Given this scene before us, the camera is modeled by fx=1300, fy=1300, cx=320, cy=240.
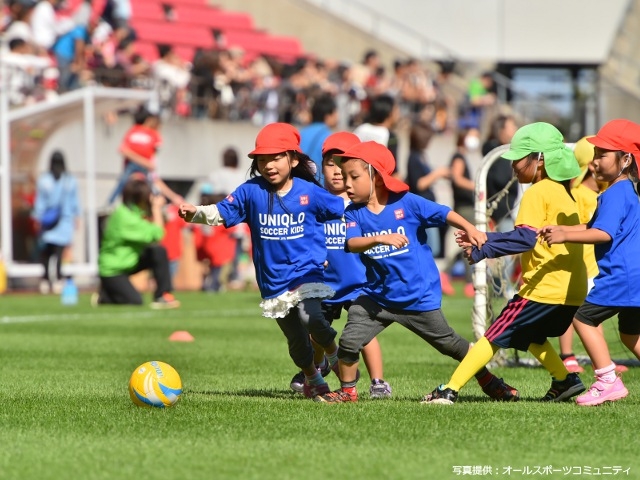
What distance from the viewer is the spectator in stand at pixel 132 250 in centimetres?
1767

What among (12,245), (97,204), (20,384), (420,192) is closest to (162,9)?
(97,204)

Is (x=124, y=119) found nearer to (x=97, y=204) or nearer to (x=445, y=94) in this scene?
(x=97, y=204)

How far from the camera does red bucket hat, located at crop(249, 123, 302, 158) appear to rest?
25.9 ft

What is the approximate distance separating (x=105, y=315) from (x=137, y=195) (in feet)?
7.37

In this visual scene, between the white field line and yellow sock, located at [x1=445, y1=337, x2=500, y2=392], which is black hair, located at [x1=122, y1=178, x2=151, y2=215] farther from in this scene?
yellow sock, located at [x1=445, y1=337, x2=500, y2=392]

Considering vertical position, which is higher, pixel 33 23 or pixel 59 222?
pixel 33 23

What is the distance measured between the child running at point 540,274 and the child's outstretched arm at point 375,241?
2.32 feet

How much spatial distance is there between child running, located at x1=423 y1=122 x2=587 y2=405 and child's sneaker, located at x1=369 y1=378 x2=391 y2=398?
668 millimetres

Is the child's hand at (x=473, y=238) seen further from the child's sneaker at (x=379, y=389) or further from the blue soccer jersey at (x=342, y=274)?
the blue soccer jersey at (x=342, y=274)

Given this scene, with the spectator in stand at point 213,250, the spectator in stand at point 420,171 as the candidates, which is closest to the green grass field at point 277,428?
the spectator in stand at point 420,171

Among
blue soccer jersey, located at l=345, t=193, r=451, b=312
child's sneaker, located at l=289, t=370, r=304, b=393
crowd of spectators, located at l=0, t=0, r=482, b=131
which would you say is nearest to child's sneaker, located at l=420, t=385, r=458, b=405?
blue soccer jersey, located at l=345, t=193, r=451, b=312

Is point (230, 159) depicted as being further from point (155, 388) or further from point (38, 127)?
point (155, 388)

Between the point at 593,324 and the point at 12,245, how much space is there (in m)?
16.0

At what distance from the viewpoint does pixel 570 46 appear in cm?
3653
